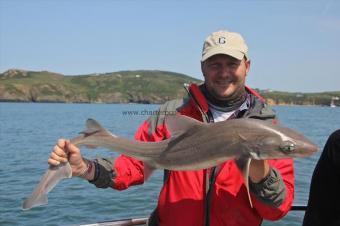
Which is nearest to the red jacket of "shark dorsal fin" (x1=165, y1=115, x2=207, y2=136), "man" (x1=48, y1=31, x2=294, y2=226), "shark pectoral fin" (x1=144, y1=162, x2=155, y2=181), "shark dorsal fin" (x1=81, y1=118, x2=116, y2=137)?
"man" (x1=48, y1=31, x2=294, y2=226)

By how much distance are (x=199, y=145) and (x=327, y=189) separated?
1091 millimetres

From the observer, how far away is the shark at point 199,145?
3.30 metres

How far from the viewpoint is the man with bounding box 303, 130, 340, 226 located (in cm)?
294

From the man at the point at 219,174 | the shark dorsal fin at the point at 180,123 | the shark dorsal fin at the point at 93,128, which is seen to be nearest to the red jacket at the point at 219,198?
the man at the point at 219,174

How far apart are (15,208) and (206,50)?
10.5 m

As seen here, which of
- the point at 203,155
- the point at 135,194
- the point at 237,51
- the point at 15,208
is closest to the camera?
the point at 203,155

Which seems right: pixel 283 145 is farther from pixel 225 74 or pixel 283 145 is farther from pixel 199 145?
pixel 225 74

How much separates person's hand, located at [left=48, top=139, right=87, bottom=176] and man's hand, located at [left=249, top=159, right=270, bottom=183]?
1.51 meters

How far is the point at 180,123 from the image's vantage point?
3742mm

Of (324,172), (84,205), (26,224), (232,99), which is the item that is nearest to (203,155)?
(232,99)

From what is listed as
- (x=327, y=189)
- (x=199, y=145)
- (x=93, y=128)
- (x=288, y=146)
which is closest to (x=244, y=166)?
(x=288, y=146)

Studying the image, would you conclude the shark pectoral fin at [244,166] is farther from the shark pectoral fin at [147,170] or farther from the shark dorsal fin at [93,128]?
the shark dorsal fin at [93,128]

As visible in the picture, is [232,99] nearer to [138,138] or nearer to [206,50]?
[206,50]

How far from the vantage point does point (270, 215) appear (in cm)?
381
